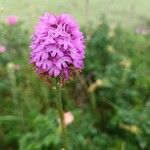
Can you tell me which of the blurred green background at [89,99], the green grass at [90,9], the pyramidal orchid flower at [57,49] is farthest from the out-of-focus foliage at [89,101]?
the green grass at [90,9]

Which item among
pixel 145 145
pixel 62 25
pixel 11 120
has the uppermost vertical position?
pixel 62 25

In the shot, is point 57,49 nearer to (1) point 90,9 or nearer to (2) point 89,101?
(2) point 89,101

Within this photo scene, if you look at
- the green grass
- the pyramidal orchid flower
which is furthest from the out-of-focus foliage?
the green grass

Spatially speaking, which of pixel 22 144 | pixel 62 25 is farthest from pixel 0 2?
pixel 62 25

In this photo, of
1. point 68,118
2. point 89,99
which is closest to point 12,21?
point 89,99

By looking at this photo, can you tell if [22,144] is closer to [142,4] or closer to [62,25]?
[62,25]

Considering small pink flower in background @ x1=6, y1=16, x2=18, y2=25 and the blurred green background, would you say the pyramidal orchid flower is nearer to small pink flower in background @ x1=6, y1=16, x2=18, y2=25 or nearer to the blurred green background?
the blurred green background

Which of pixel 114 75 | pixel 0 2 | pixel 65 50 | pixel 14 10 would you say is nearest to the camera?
pixel 65 50
